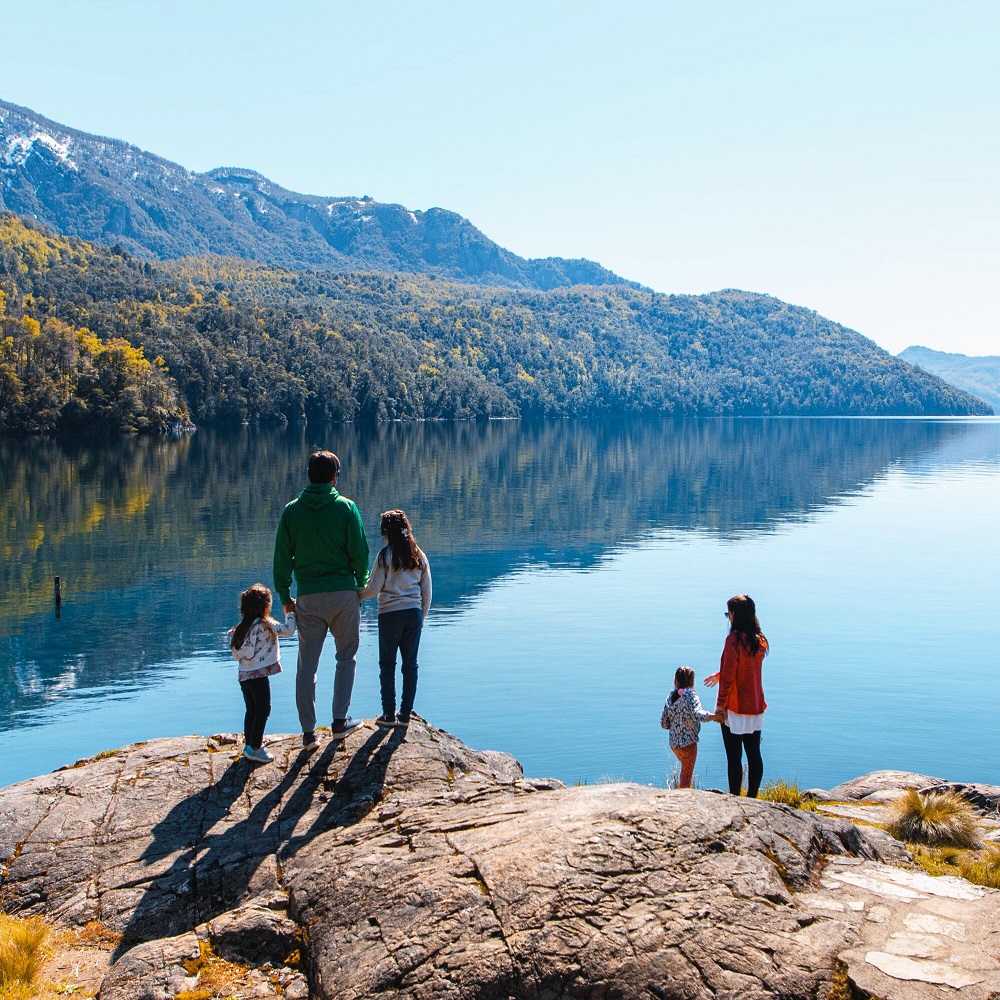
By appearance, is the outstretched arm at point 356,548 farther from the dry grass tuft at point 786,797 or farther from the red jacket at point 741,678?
the dry grass tuft at point 786,797

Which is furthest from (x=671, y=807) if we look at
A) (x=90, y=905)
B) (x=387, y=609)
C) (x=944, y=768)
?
(x=944, y=768)

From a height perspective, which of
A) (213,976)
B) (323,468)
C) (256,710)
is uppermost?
(323,468)

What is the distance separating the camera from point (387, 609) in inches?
407

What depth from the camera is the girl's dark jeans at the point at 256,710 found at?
980 centimetres

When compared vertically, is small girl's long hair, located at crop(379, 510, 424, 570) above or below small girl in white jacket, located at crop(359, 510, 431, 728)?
above

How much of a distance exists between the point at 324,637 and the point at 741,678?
15.2 ft

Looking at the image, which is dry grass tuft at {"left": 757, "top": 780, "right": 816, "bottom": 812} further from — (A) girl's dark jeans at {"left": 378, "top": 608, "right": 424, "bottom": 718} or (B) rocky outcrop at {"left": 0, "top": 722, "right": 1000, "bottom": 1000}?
(A) girl's dark jeans at {"left": 378, "top": 608, "right": 424, "bottom": 718}

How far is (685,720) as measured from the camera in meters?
11.7

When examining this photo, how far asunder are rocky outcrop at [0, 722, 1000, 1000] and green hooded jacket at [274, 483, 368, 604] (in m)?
1.91

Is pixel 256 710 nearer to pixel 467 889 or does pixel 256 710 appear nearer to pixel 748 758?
pixel 467 889

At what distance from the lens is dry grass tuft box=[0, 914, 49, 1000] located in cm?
651

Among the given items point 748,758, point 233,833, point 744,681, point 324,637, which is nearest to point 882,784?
point 748,758

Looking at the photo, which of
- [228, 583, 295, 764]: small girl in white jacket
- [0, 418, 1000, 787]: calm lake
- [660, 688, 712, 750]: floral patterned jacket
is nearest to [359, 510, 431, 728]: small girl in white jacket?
[228, 583, 295, 764]: small girl in white jacket

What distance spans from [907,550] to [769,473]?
145ft
